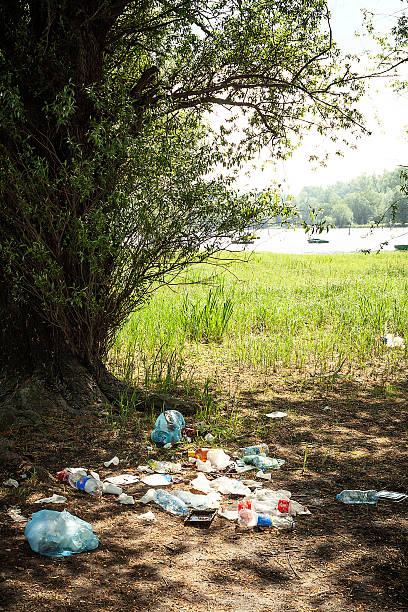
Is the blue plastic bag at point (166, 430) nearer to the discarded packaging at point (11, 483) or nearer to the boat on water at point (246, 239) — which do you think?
the discarded packaging at point (11, 483)

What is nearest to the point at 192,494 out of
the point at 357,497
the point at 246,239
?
the point at 357,497

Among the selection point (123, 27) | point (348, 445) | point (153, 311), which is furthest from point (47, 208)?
point (153, 311)

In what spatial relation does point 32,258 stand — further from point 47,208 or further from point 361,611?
point 361,611

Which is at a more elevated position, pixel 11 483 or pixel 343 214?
pixel 343 214

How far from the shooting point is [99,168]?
17.9ft

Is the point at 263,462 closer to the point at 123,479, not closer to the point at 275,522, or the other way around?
the point at 275,522

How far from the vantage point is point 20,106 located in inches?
196

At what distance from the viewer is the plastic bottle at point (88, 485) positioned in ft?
13.3

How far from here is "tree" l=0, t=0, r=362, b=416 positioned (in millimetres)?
5148

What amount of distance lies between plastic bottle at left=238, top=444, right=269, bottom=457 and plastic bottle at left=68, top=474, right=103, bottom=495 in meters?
1.33

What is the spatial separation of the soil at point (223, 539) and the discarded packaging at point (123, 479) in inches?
2.3

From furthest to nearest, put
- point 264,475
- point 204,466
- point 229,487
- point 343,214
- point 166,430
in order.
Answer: point 343,214 < point 166,430 < point 204,466 < point 264,475 < point 229,487

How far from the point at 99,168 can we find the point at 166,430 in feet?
8.29

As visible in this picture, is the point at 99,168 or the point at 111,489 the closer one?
the point at 111,489
